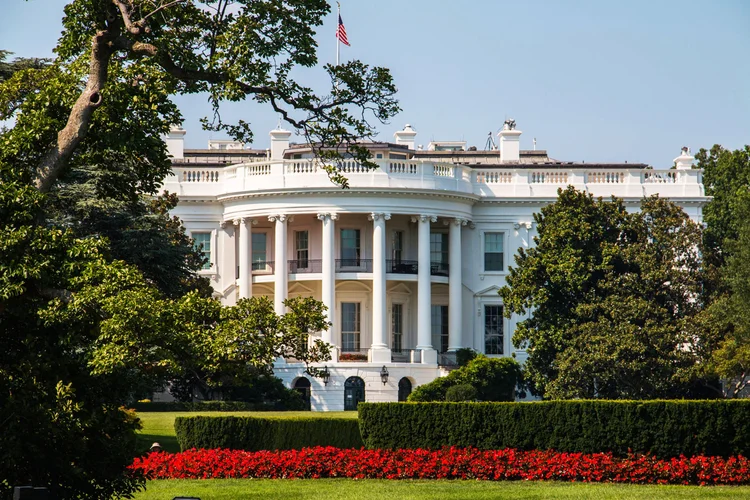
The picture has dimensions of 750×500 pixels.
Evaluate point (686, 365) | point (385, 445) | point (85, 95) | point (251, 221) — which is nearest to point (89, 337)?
point (85, 95)

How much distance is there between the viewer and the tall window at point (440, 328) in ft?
202

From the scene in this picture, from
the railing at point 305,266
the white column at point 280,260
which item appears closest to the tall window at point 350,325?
the railing at point 305,266

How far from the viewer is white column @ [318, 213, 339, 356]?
2287 inches

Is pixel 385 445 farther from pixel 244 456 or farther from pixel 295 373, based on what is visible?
pixel 295 373

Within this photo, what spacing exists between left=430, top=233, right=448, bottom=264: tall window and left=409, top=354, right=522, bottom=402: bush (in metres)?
9.82

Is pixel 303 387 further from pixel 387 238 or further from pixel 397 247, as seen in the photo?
pixel 397 247

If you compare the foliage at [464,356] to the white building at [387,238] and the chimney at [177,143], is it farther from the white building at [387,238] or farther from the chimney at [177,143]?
the chimney at [177,143]

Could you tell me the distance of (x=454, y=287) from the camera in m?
60.5

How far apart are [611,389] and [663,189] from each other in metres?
16.0

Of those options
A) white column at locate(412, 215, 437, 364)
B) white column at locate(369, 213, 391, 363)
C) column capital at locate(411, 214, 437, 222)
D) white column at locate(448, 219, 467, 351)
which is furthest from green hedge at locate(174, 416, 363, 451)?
column capital at locate(411, 214, 437, 222)

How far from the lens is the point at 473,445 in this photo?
2536 centimetres

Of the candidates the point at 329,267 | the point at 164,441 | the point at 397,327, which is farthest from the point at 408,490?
the point at 397,327

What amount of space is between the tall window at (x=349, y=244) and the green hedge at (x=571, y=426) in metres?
34.4

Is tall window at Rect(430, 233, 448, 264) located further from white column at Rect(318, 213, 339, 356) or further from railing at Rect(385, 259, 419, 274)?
white column at Rect(318, 213, 339, 356)
